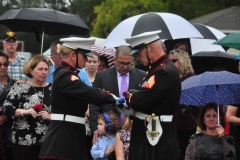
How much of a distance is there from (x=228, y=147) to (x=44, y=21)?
3.74 metres

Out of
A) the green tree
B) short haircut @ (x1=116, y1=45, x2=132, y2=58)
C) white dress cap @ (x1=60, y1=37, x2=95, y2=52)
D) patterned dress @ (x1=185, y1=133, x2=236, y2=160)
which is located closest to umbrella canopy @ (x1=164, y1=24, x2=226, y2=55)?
short haircut @ (x1=116, y1=45, x2=132, y2=58)

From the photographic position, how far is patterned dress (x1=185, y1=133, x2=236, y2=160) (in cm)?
853

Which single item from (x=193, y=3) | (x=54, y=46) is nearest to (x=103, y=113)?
(x=54, y=46)

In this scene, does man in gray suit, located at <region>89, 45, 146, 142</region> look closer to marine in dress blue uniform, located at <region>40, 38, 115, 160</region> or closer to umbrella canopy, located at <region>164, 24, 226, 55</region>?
marine in dress blue uniform, located at <region>40, 38, 115, 160</region>

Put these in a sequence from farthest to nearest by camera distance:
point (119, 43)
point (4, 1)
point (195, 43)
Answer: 1. point (4, 1)
2. point (195, 43)
3. point (119, 43)

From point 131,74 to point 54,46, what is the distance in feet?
4.52

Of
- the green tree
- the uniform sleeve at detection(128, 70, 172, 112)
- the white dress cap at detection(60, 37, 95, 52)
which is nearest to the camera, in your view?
the uniform sleeve at detection(128, 70, 172, 112)

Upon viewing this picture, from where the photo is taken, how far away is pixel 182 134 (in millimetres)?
9641

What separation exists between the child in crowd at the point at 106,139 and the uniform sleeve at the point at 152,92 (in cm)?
241

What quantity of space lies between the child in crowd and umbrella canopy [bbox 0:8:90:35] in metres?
1.96

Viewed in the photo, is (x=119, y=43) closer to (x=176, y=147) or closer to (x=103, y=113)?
(x=103, y=113)

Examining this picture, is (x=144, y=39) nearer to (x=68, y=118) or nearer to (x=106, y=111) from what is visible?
(x=68, y=118)

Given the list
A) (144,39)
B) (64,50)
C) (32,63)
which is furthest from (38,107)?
(144,39)

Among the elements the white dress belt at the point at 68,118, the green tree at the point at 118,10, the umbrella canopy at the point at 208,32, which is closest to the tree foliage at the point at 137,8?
the green tree at the point at 118,10
